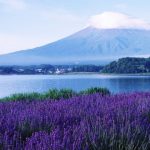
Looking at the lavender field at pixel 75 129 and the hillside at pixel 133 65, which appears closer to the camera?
the lavender field at pixel 75 129

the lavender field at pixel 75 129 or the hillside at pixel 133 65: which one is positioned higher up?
the lavender field at pixel 75 129

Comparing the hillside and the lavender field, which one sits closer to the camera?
the lavender field

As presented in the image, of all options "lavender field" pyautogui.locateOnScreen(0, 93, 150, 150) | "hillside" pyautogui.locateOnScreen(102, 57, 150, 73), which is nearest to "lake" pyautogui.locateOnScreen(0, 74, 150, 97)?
"hillside" pyautogui.locateOnScreen(102, 57, 150, 73)

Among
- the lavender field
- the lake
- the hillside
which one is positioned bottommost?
the lake

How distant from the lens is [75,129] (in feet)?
13.7

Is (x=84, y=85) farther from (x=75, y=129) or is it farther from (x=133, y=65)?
(x=75, y=129)

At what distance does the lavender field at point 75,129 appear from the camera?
3707 mm

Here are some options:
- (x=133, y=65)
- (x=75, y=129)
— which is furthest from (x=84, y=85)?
(x=75, y=129)

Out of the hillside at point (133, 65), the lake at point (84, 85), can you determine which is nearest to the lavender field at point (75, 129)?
the lake at point (84, 85)

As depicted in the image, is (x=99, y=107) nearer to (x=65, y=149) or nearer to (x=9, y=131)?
(x=9, y=131)

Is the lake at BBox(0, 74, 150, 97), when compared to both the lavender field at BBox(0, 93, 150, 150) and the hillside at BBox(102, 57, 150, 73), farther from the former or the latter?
the lavender field at BBox(0, 93, 150, 150)

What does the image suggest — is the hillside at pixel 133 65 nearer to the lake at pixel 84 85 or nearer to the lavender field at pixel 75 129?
the lake at pixel 84 85

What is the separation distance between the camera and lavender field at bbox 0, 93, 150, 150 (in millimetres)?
3707

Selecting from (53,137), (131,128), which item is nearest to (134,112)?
(131,128)
